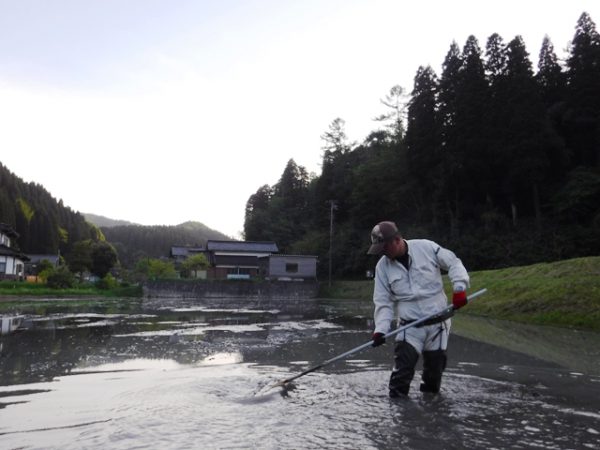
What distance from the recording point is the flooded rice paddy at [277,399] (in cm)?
299

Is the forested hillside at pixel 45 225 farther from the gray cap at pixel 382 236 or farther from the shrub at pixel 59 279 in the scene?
the gray cap at pixel 382 236

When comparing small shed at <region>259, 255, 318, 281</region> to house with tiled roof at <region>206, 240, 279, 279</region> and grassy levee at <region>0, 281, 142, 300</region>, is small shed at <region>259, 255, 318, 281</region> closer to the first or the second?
house with tiled roof at <region>206, 240, 279, 279</region>

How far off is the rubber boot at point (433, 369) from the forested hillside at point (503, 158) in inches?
987

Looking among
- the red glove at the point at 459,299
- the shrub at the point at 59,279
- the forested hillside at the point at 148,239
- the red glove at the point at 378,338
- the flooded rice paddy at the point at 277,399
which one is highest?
the forested hillside at the point at 148,239

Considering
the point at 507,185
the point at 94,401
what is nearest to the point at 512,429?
the point at 94,401

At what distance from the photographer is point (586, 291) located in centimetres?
1190

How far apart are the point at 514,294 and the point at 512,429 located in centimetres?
1318

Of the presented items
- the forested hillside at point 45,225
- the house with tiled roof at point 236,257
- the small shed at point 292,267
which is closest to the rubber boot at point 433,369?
the small shed at point 292,267

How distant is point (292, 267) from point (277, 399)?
38.5 m

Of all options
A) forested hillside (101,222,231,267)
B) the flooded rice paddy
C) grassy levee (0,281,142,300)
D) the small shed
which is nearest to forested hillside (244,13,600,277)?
the small shed

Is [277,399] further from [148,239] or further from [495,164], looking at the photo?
[148,239]

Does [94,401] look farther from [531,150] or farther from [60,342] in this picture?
[531,150]

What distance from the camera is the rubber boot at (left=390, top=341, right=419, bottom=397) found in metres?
4.11

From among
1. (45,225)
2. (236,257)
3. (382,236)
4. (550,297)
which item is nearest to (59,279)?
(236,257)
